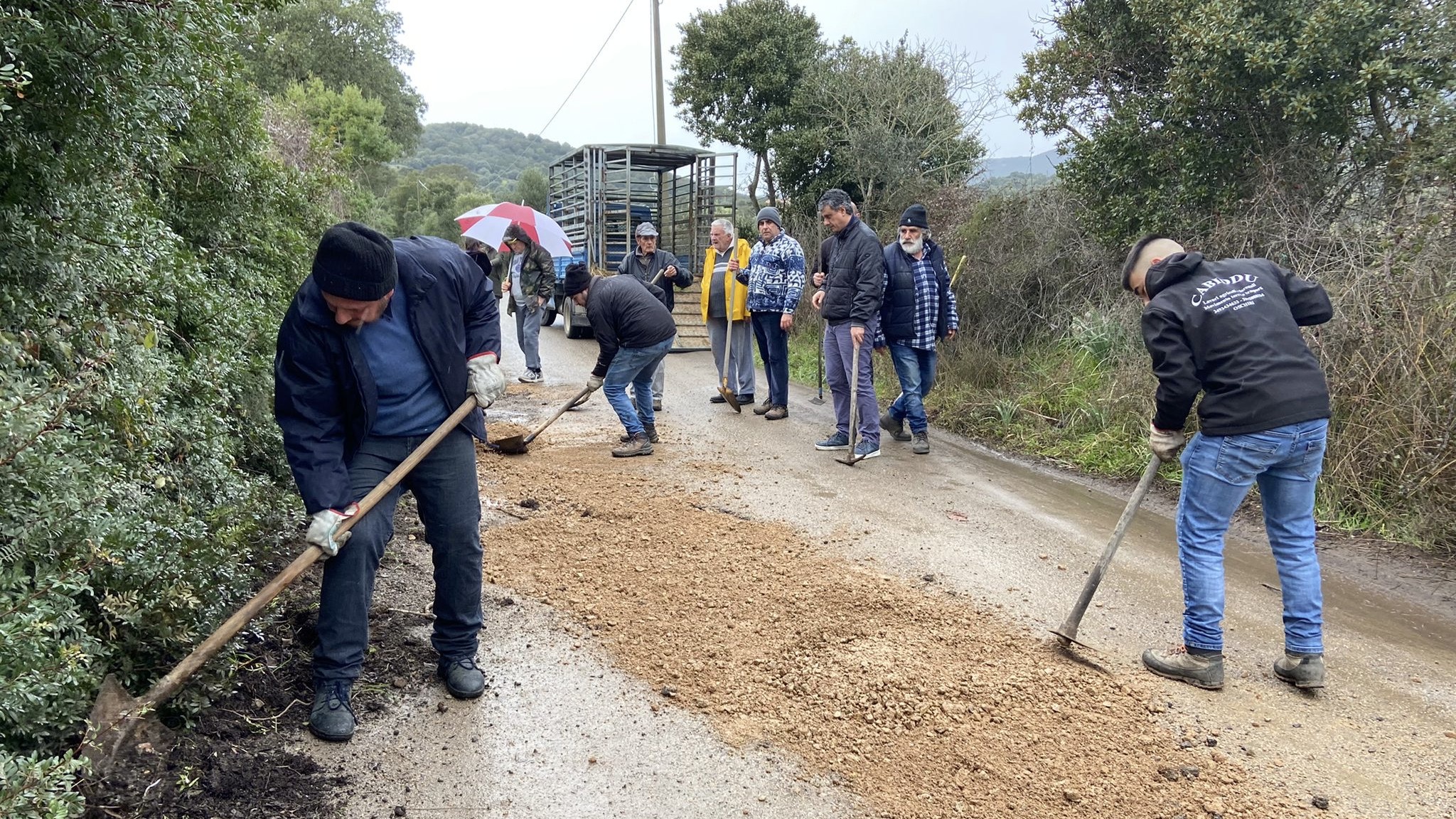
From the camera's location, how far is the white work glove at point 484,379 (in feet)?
11.4

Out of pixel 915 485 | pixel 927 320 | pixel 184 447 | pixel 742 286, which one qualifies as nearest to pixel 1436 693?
pixel 915 485

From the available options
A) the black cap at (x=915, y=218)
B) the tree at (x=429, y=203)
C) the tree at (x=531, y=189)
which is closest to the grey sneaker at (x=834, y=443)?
the black cap at (x=915, y=218)

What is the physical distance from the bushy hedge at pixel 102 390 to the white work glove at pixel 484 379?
1.03m

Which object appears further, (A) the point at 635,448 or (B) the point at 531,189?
(B) the point at 531,189

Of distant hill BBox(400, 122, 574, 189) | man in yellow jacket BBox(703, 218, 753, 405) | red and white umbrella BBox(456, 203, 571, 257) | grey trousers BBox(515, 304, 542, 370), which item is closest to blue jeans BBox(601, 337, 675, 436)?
man in yellow jacket BBox(703, 218, 753, 405)

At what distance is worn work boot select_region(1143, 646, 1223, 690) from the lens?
11.9ft

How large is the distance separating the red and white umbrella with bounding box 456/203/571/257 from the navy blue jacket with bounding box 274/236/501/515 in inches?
239

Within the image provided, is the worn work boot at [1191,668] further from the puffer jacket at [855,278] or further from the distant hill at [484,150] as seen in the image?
the distant hill at [484,150]

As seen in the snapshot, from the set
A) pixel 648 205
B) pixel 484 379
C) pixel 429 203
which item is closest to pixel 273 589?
pixel 484 379

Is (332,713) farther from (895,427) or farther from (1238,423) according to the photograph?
(895,427)

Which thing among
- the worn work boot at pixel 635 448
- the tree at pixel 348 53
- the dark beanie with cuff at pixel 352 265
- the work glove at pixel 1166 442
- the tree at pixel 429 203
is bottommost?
the worn work boot at pixel 635 448

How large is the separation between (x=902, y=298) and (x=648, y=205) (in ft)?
33.4

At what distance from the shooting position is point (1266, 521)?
12.3 ft

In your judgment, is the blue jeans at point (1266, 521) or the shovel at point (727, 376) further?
the shovel at point (727, 376)
